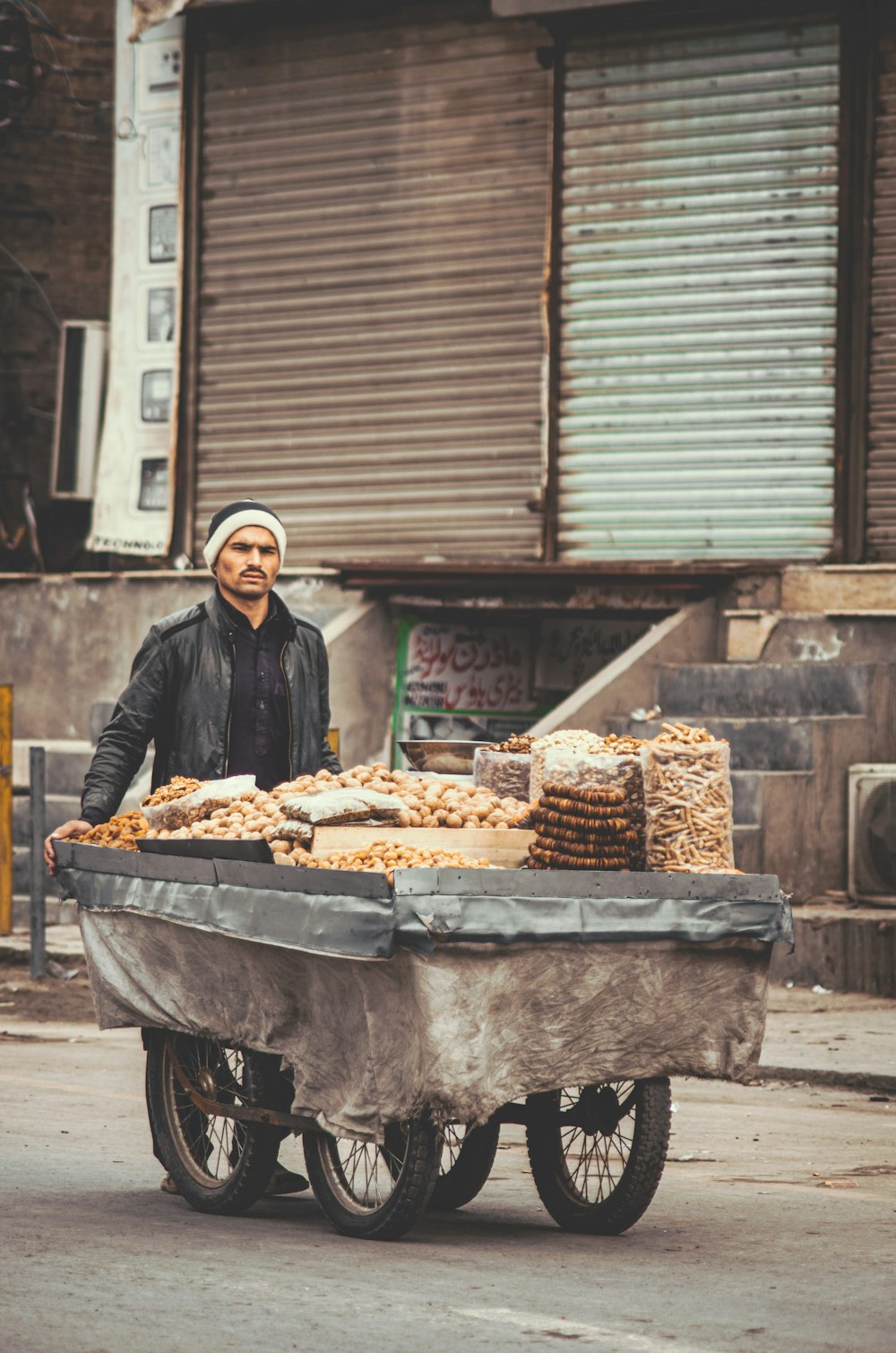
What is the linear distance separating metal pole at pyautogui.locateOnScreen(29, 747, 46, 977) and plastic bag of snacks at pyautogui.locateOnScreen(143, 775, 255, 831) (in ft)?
17.8

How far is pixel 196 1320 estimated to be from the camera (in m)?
4.78

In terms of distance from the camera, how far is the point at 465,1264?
5.48 metres

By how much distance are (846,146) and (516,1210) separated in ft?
31.4

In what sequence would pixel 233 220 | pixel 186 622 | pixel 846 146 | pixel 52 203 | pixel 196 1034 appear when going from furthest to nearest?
pixel 52 203 < pixel 233 220 < pixel 846 146 < pixel 186 622 < pixel 196 1034

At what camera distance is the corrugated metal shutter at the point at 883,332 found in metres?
13.9

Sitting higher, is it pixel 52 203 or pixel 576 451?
pixel 52 203

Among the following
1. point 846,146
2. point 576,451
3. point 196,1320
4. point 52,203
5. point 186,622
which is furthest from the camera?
point 52,203

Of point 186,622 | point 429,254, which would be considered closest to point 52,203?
point 429,254

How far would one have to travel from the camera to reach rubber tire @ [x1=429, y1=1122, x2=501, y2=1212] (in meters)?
6.33

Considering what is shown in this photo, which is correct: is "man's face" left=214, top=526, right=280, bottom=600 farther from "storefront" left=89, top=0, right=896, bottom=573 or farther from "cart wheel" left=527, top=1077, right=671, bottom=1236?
"storefront" left=89, top=0, right=896, bottom=573

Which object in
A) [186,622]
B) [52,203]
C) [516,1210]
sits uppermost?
[52,203]

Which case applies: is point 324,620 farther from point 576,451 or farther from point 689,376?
point 689,376

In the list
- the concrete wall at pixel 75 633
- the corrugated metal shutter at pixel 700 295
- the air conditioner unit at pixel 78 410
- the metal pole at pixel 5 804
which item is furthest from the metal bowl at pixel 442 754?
the air conditioner unit at pixel 78 410

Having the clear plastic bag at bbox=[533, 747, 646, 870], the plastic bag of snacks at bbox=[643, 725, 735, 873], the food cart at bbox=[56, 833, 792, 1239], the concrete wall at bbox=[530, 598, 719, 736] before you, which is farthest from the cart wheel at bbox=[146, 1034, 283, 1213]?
the concrete wall at bbox=[530, 598, 719, 736]
